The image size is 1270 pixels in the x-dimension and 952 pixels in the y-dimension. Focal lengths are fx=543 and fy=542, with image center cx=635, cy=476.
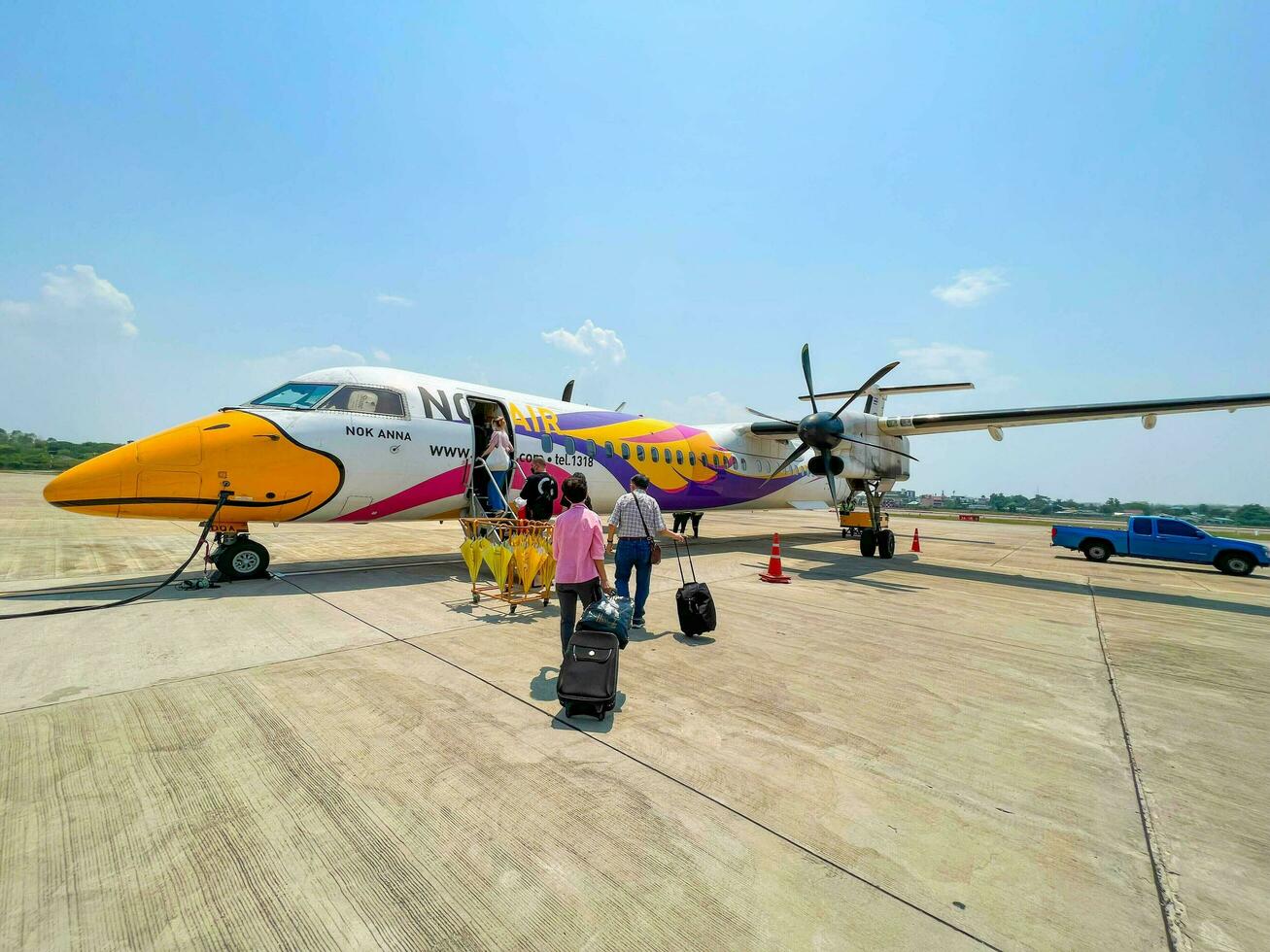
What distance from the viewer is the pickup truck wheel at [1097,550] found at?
16469 millimetres

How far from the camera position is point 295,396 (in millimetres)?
8789

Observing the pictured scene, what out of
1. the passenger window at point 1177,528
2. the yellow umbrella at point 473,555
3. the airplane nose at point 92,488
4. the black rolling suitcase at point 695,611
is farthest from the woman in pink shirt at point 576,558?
the passenger window at point 1177,528

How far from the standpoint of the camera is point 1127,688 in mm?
5012

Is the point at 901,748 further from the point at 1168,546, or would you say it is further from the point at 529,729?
the point at 1168,546

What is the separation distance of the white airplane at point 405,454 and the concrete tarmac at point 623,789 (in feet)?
6.02

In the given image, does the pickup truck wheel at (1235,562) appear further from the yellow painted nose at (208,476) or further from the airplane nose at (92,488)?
the airplane nose at (92,488)

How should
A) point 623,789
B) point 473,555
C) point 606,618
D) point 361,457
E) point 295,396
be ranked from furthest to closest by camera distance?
point 361,457 < point 295,396 < point 473,555 < point 606,618 < point 623,789

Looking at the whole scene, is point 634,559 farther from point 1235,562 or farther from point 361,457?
point 1235,562

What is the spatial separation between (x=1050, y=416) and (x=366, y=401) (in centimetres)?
1417

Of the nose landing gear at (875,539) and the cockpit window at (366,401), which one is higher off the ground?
the cockpit window at (366,401)

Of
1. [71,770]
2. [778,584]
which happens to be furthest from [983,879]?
[778,584]

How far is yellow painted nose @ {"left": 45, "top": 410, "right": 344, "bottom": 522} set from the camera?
7.13m

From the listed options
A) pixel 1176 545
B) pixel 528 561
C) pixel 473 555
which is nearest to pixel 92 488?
pixel 473 555

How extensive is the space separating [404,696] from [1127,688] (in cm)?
640
